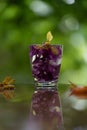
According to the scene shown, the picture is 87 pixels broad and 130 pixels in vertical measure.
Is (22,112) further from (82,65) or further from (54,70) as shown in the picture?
(82,65)

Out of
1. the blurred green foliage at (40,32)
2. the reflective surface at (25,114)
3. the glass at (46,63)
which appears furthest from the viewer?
the blurred green foliage at (40,32)

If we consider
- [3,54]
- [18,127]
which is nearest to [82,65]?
[3,54]

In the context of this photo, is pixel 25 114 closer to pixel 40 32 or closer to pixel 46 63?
pixel 46 63

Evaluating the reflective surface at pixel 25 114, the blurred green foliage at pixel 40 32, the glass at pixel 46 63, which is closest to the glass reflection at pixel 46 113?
the reflective surface at pixel 25 114

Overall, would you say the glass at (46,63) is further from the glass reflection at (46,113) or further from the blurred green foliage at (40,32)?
the blurred green foliage at (40,32)

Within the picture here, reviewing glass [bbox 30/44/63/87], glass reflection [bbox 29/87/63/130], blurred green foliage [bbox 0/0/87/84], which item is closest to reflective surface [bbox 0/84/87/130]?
glass reflection [bbox 29/87/63/130]

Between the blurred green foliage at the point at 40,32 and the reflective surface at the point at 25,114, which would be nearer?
the reflective surface at the point at 25,114

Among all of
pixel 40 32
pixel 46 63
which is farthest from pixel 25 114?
pixel 40 32
